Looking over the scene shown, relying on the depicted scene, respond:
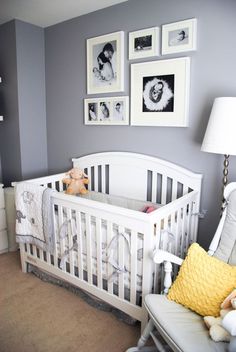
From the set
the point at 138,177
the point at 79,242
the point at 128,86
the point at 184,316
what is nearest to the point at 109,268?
the point at 79,242

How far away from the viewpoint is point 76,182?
260cm

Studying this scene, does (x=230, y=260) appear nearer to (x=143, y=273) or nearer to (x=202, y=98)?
(x=143, y=273)

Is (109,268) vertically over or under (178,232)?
under

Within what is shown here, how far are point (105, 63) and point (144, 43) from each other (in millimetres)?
434

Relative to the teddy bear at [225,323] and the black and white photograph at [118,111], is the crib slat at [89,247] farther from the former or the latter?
the black and white photograph at [118,111]

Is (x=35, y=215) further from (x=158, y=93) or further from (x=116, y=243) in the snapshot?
(x=158, y=93)

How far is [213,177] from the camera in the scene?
2010 mm

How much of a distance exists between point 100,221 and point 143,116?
990mm

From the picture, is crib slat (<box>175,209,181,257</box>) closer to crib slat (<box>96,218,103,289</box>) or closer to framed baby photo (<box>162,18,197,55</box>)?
crib slat (<box>96,218,103,289</box>)

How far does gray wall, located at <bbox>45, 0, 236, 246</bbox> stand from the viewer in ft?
6.18

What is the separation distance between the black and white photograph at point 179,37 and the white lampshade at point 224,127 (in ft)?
2.11

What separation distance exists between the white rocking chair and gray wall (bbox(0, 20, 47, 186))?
80.3 inches

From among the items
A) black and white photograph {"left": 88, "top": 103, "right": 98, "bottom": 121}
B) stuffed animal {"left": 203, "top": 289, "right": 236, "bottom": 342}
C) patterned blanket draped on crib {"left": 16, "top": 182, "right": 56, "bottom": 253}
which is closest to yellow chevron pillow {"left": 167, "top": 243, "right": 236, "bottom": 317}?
stuffed animal {"left": 203, "top": 289, "right": 236, "bottom": 342}

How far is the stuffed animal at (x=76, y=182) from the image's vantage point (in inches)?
102
